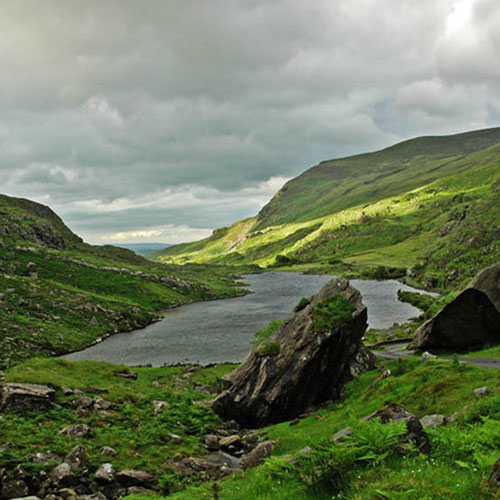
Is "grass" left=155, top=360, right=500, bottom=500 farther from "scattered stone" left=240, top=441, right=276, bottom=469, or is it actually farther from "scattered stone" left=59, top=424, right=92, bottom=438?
"scattered stone" left=59, top=424, right=92, bottom=438

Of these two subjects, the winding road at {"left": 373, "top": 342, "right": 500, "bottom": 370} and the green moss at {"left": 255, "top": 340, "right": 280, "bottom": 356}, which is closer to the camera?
the winding road at {"left": 373, "top": 342, "right": 500, "bottom": 370}

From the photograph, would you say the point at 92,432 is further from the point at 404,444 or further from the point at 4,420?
the point at 404,444

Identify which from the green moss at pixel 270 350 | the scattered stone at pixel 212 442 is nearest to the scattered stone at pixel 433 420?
the scattered stone at pixel 212 442

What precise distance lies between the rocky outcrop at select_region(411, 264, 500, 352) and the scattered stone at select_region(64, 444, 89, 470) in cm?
4235

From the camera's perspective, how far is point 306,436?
89.7ft

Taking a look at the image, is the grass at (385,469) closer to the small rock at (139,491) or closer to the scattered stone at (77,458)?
the small rock at (139,491)

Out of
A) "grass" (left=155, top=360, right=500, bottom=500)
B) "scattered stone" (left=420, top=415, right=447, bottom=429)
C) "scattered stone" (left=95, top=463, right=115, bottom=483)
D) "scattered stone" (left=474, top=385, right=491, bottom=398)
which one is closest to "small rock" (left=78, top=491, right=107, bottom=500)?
"scattered stone" (left=95, top=463, right=115, bottom=483)

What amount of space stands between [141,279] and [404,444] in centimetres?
13661

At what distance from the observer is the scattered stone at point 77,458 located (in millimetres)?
22366

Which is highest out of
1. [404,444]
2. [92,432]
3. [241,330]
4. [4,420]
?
[404,444]

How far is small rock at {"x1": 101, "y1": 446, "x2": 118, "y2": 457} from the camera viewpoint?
2509 centimetres

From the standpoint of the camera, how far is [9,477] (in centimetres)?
2053

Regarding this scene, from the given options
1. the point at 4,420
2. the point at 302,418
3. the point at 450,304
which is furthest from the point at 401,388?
the point at 4,420

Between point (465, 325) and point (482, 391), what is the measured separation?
26331mm
